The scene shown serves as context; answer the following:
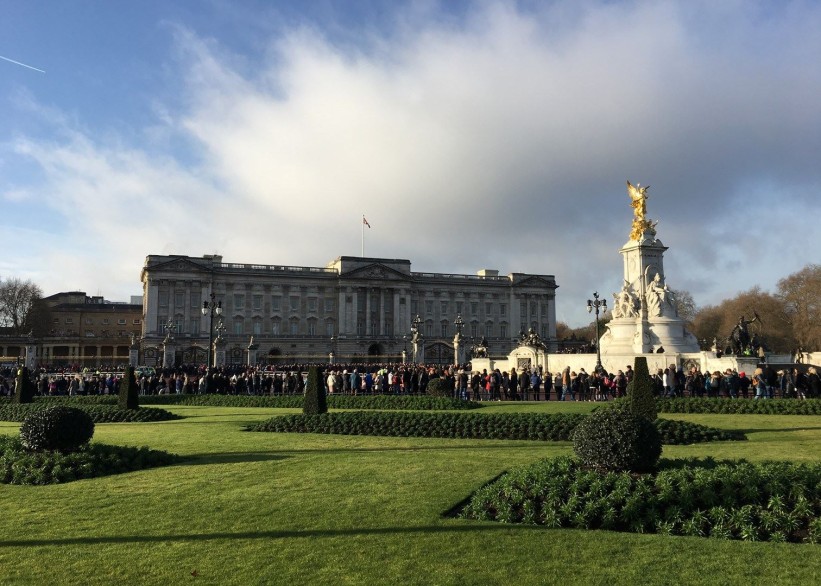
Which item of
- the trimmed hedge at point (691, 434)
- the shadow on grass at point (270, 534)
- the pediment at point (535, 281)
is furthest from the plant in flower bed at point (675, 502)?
the pediment at point (535, 281)

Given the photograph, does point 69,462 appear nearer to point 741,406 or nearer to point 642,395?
point 642,395

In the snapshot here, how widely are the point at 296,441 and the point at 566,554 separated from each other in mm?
9721

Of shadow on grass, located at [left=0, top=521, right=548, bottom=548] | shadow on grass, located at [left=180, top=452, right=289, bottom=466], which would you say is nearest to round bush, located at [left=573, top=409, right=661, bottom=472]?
shadow on grass, located at [left=0, top=521, right=548, bottom=548]

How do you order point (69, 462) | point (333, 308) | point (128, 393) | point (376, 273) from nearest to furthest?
point (69, 462) → point (128, 393) → point (333, 308) → point (376, 273)

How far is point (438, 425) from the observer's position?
16531 mm

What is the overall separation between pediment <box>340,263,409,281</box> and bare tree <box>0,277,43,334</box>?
4473 centimetres

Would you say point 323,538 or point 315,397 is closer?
point 323,538

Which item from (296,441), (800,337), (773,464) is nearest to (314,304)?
(800,337)

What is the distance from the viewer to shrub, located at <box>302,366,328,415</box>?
62.2 feet

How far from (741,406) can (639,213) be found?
2037cm

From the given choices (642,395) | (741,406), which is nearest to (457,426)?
(642,395)

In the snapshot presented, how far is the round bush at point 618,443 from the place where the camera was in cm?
855

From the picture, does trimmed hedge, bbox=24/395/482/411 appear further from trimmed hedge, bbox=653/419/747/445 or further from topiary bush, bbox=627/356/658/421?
trimmed hedge, bbox=653/419/747/445

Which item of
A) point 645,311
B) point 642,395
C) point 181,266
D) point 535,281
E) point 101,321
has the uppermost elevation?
point 535,281
